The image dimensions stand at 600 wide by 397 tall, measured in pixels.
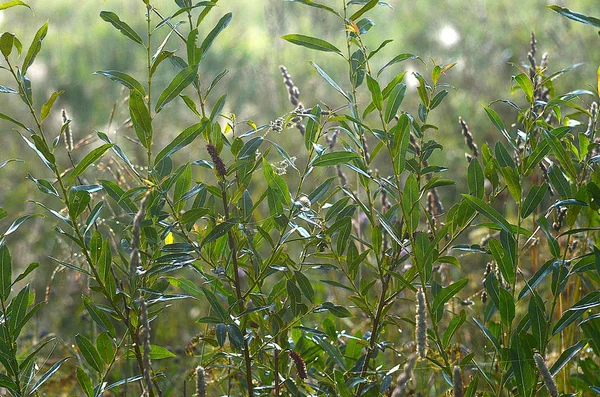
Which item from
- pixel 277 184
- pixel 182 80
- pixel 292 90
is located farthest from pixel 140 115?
pixel 292 90

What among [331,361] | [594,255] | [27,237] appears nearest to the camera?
[594,255]

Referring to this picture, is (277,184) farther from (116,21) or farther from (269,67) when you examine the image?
(269,67)

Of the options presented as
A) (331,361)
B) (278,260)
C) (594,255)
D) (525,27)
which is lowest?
(331,361)

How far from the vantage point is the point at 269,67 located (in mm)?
3158

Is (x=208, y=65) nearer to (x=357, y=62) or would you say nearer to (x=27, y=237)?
(x=27, y=237)

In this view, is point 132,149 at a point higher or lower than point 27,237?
higher

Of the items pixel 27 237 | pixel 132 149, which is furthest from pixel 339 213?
pixel 132 149

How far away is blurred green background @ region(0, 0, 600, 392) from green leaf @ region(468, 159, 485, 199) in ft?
5.89

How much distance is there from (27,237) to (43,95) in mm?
721

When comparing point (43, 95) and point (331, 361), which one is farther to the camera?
point (43, 95)

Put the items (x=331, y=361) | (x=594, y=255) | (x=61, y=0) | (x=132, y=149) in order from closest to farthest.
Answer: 1. (x=594, y=255)
2. (x=331, y=361)
3. (x=132, y=149)
4. (x=61, y=0)

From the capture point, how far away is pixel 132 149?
3.15 metres

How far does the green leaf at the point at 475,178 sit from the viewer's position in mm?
963

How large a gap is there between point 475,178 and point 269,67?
228cm
